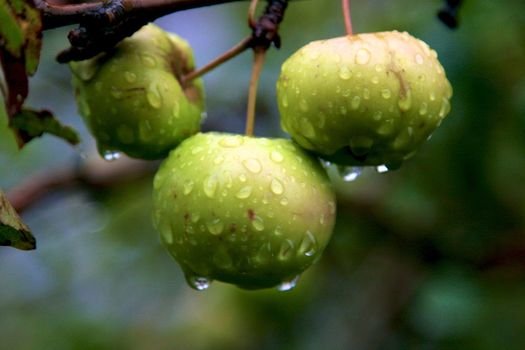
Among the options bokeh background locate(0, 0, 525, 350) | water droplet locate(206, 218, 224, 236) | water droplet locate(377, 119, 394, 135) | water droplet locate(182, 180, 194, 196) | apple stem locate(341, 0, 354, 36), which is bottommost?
bokeh background locate(0, 0, 525, 350)

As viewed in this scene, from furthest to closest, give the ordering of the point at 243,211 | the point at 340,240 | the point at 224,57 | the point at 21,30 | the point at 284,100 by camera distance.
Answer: the point at 340,240 → the point at 224,57 → the point at 284,100 → the point at 243,211 → the point at 21,30

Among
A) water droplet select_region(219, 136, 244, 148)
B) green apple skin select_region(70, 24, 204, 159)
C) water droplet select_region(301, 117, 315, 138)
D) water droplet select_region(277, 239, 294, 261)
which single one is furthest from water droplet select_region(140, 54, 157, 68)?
water droplet select_region(277, 239, 294, 261)

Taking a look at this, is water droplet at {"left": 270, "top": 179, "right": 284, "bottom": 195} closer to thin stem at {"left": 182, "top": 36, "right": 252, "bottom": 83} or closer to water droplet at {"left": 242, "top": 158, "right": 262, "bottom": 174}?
water droplet at {"left": 242, "top": 158, "right": 262, "bottom": 174}

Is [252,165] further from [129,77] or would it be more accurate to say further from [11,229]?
[11,229]

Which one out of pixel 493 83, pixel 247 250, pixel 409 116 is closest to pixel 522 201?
pixel 493 83

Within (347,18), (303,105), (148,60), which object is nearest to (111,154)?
(148,60)

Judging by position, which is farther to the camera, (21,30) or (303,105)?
(303,105)

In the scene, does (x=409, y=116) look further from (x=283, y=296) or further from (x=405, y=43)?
(x=283, y=296)
